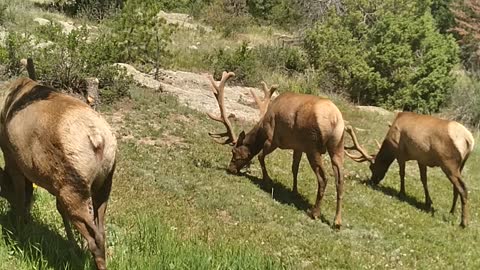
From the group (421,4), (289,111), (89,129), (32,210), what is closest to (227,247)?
(89,129)

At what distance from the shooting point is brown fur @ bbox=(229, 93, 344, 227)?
369 inches

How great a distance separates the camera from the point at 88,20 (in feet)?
82.9

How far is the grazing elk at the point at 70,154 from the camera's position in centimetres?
530

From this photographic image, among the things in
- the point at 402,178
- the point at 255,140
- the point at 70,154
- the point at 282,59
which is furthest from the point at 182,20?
the point at 70,154

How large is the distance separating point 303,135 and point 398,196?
3241mm

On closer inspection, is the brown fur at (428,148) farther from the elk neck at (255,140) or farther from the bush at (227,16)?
the bush at (227,16)

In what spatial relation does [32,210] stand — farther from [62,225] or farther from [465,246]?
[465,246]

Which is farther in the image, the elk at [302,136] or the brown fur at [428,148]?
the brown fur at [428,148]

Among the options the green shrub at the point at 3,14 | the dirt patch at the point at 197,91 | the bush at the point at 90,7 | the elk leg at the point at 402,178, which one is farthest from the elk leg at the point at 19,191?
the bush at the point at 90,7

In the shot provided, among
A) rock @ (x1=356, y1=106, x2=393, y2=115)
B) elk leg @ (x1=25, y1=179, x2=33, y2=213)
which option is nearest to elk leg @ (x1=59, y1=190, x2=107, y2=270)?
elk leg @ (x1=25, y1=179, x2=33, y2=213)

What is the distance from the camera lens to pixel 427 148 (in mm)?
11398

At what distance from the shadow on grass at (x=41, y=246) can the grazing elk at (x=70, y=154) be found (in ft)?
1.45

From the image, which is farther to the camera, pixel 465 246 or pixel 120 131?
pixel 120 131

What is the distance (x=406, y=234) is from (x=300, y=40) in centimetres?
1874
